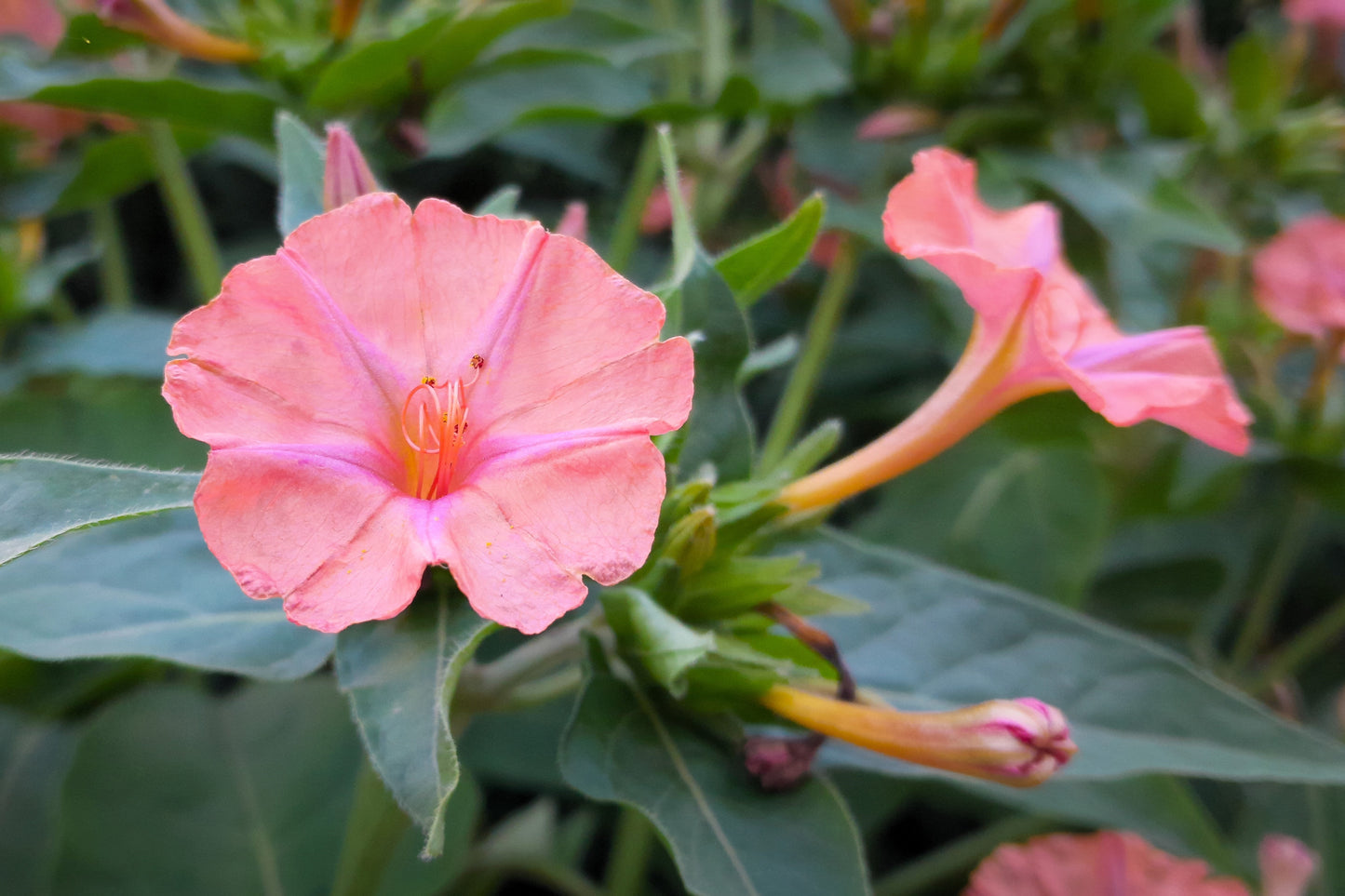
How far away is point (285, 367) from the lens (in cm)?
62

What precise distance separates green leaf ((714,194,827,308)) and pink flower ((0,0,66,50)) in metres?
1.22

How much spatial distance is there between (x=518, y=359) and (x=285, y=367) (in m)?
0.15

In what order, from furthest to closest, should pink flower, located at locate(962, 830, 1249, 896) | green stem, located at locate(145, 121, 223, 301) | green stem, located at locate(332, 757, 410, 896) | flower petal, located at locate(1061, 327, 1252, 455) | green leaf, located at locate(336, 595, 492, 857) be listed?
green stem, located at locate(145, 121, 223, 301), pink flower, located at locate(962, 830, 1249, 896), green stem, located at locate(332, 757, 410, 896), flower petal, located at locate(1061, 327, 1252, 455), green leaf, located at locate(336, 595, 492, 857)

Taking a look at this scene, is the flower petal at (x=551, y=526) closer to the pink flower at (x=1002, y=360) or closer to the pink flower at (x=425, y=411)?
the pink flower at (x=425, y=411)

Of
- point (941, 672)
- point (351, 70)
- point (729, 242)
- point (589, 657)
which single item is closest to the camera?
point (589, 657)

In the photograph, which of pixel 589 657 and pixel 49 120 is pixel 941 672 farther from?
pixel 49 120

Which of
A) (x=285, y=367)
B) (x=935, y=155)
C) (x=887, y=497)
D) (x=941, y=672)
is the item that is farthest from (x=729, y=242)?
(x=285, y=367)

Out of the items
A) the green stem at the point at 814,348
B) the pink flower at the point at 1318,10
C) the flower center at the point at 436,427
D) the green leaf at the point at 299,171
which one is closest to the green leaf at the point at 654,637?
the flower center at the point at 436,427

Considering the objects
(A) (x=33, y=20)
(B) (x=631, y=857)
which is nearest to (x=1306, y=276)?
(B) (x=631, y=857)

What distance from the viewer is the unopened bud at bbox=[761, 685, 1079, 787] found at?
2.10 ft

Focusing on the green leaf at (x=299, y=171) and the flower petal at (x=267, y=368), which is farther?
the green leaf at (x=299, y=171)

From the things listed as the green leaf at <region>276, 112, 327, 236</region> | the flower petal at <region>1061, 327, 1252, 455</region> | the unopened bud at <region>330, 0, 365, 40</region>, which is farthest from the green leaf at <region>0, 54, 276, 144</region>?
the flower petal at <region>1061, 327, 1252, 455</region>

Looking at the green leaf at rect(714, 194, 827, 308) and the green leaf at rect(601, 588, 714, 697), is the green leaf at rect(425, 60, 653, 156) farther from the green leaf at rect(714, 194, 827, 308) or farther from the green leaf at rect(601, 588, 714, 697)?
the green leaf at rect(601, 588, 714, 697)

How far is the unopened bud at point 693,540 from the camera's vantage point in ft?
2.25
